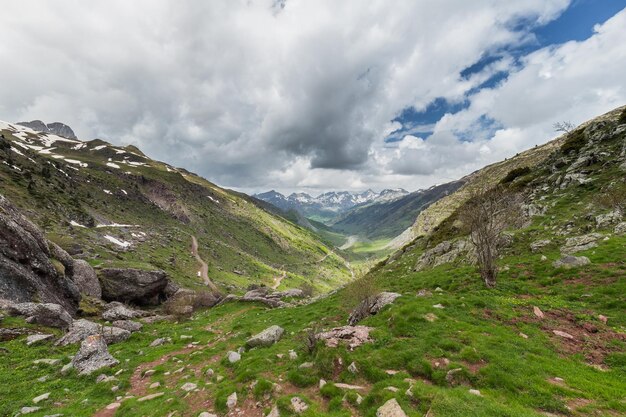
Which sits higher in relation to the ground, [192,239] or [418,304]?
[192,239]

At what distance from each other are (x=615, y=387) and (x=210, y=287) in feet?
338

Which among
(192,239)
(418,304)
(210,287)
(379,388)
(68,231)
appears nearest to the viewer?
(379,388)

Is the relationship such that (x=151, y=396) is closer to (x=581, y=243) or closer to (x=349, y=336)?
(x=349, y=336)

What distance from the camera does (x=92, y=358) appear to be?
2170 cm

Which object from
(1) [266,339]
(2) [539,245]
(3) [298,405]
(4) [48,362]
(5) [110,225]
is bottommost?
(3) [298,405]

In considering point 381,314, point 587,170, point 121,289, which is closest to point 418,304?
point 381,314

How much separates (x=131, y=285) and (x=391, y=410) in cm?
5558

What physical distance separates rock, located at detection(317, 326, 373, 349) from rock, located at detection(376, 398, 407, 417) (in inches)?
221

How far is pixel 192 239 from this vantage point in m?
172

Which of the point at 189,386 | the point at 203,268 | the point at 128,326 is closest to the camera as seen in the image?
the point at 189,386

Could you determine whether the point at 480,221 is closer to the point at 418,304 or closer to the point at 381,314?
the point at 418,304

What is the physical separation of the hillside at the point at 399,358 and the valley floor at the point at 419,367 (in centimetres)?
7

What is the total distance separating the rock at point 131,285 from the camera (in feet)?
167

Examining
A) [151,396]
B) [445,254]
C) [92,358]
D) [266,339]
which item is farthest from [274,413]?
[445,254]
